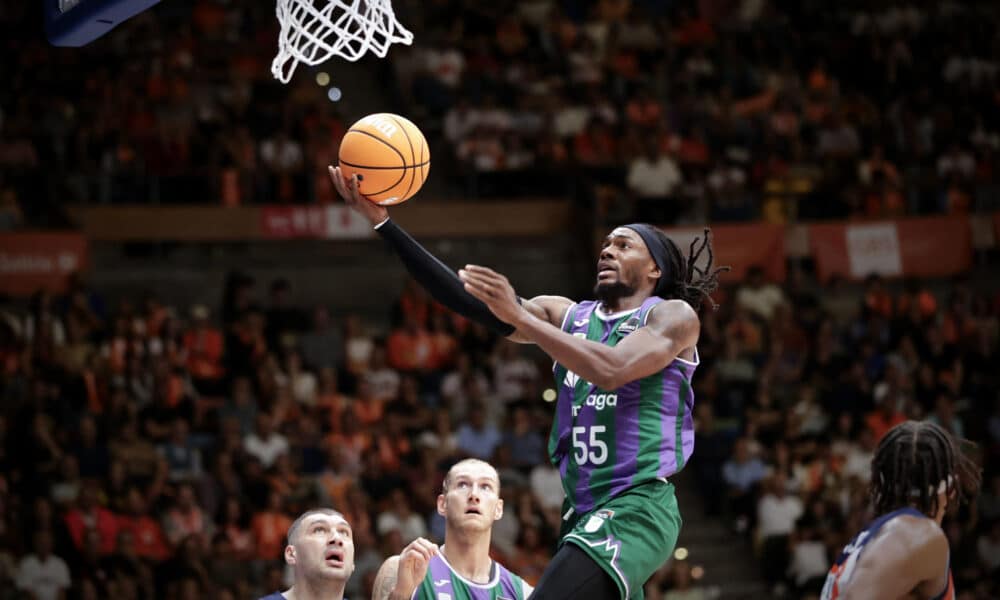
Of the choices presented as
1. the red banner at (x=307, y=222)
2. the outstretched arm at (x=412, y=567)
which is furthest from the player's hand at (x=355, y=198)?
the red banner at (x=307, y=222)

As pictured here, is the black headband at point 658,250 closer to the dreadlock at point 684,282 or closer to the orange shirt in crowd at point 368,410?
the dreadlock at point 684,282

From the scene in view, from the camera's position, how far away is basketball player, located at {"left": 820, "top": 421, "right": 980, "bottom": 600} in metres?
4.29

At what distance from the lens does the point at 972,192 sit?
16.9m

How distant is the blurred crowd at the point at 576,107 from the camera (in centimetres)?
1481

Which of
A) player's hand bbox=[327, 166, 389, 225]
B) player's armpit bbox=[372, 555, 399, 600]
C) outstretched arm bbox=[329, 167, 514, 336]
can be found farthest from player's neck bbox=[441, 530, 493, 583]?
player's hand bbox=[327, 166, 389, 225]

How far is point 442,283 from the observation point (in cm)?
532

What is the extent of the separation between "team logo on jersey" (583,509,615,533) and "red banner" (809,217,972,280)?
37.4 feet

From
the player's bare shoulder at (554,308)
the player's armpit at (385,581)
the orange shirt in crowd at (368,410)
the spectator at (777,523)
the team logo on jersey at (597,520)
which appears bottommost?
the spectator at (777,523)

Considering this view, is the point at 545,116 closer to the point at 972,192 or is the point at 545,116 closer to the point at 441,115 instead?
the point at 441,115

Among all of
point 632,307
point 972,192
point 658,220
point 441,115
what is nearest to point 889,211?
point 972,192

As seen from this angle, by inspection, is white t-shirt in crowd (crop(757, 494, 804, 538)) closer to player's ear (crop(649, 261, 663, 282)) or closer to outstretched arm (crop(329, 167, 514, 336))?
player's ear (crop(649, 261, 663, 282))

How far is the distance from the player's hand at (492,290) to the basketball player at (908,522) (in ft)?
4.32

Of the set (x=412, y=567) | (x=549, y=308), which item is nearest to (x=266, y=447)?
(x=549, y=308)

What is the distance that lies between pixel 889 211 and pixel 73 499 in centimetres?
1002
